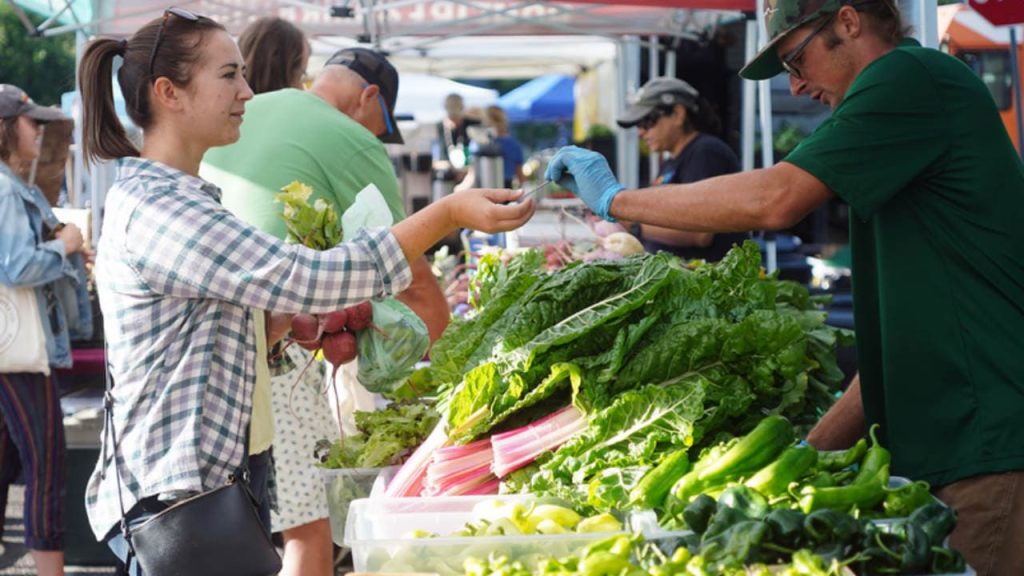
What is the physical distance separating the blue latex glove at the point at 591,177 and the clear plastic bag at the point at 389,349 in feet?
1.82

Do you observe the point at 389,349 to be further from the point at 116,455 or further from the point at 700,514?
the point at 700,514

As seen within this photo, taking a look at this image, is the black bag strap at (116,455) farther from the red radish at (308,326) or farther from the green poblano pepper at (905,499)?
the green poblano pepper at (905,499)

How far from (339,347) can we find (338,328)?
5 cm

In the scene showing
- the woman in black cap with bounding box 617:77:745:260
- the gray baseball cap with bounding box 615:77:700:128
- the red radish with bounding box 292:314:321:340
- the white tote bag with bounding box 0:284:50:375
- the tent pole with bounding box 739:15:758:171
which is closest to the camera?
the red radish with bounding box 292:314:321:340

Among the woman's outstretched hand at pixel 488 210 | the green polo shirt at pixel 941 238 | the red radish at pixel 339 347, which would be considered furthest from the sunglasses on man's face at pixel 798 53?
the red radish at pixel 339 347

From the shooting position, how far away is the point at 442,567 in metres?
2.27

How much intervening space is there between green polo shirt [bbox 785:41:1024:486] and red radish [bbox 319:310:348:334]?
1288 millimetres

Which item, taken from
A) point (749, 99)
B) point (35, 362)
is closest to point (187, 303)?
point (35, 362)

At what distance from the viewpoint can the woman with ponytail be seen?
259cm

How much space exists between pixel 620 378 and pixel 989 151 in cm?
96

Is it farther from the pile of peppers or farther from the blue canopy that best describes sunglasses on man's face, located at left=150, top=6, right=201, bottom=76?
the blue canopy

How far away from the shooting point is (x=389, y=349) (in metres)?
3.17

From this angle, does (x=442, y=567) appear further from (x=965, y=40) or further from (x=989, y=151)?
(x=965, y=40)

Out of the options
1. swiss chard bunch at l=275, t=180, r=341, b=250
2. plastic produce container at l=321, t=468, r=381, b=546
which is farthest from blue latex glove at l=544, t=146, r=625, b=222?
plastic produce container at l=321, t=468, r=381, b=546
